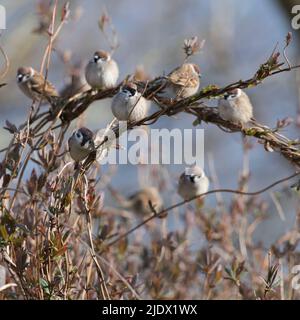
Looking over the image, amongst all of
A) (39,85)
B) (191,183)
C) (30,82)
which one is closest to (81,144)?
(191,183)

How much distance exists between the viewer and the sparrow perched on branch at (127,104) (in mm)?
2957

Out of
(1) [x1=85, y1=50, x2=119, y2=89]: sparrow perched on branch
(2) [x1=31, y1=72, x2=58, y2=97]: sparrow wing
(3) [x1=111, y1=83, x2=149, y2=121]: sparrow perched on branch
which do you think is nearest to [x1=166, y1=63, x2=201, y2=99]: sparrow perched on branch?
(3) [x1=111, y1=83, x2=149, y2=121]: sparrow perched on branch

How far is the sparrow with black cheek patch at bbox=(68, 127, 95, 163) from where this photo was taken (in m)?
2.82

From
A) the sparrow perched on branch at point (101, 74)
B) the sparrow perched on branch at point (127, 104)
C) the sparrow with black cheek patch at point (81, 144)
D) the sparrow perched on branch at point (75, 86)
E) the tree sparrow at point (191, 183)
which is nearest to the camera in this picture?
the sparrow with black cheek patch at point (81, 144)

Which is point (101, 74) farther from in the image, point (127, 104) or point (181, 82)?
point (127, 104)

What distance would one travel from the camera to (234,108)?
3.15m

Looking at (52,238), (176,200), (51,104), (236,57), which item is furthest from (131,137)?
(236,57)

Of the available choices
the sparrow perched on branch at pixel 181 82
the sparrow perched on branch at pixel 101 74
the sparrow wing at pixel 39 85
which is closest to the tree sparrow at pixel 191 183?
the sparrow perched on branch at pixel 181 82

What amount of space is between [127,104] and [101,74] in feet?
1.99

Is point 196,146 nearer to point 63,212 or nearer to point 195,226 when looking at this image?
point 195,226

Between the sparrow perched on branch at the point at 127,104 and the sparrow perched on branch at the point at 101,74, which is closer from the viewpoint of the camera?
the sparrow perched on branch at the point at 127,104

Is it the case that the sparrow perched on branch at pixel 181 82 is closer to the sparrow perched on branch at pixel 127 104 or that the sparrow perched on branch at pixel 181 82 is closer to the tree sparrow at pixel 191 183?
the sparrow perched on branch at pixel 127 104

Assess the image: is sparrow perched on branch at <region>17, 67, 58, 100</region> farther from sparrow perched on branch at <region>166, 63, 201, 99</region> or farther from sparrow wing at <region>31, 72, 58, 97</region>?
sparrow perched on branch at <region>166, 63, 201, 99</region>

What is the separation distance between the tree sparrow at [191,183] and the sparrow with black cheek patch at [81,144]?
0.87m
